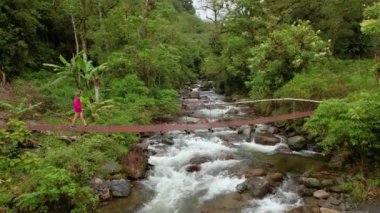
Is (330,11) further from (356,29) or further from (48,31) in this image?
(48,31)

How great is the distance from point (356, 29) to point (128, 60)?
1555 centimetres

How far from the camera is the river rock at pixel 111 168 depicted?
1078cm

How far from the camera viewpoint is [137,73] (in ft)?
60.5

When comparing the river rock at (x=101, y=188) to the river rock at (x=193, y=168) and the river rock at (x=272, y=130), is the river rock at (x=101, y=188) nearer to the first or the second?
the river rock at (x=193, y=168)

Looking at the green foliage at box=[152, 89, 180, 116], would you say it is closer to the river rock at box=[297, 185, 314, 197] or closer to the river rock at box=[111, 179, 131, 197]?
the river rock at box=[111, 179, 131, 197]

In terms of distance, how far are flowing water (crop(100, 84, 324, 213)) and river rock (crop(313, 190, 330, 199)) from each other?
457 millimetres

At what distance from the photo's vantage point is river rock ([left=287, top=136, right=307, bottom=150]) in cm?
1318

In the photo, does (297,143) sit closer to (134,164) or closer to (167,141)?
(167,141)

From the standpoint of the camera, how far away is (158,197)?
1018cm

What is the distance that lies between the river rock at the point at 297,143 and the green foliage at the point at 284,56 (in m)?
4.56

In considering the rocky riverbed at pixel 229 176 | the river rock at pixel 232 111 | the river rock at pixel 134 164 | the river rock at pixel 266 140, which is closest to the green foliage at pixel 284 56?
the river rock at pixel 232 111

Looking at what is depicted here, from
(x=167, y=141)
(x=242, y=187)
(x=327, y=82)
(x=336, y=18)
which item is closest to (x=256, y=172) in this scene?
(x=242, y=187)

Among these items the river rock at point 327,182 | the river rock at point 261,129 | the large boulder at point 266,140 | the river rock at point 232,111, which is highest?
the river rock at point 232,111

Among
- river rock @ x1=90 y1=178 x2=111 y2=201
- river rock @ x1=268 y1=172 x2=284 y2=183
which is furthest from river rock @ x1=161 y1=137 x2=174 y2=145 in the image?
river rock @ x1=268 y1=172 x2=284 y2=183
